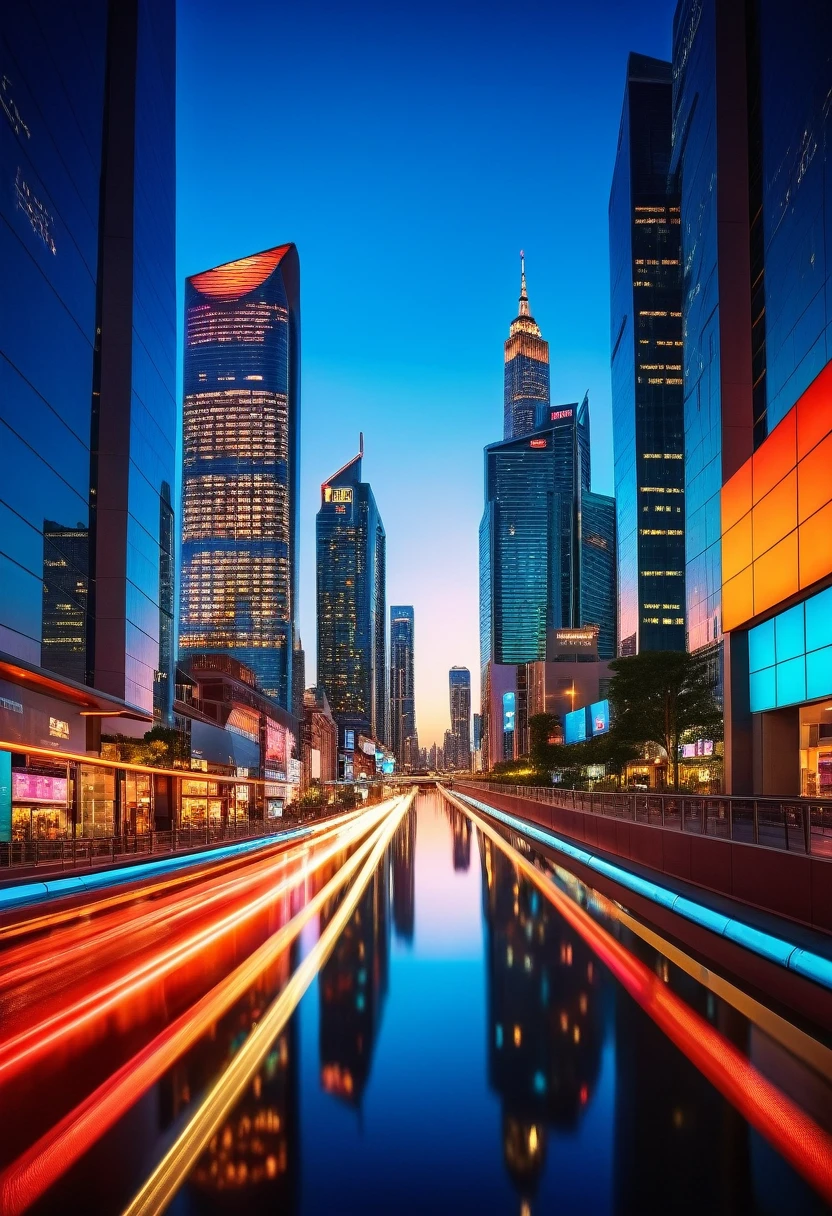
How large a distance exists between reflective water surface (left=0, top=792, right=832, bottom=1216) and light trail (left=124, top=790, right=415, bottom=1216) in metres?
0.09

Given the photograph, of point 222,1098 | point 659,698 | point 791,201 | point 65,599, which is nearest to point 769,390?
point 791,201

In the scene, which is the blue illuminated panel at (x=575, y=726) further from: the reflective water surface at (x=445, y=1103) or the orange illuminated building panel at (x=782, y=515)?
the reflective water surface at (x=445, y=1103)

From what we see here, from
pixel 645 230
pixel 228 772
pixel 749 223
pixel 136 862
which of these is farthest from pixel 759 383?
pixel 645 230

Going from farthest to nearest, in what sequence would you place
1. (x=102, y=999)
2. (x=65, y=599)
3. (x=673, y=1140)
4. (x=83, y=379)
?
(x=83, y=379)
(x=65, y=599)
(x=102, y=999)
(x=673, y=1140)

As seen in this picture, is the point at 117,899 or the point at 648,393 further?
the point at 648,393

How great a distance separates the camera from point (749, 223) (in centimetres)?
5441

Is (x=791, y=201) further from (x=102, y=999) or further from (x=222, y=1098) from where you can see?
(x=222, y=1098)

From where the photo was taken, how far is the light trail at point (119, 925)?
1340 cm

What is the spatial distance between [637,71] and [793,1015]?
191 m

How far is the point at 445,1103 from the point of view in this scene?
771 centimetres

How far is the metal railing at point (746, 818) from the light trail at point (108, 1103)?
24.5 ft

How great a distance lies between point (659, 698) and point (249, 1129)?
55.1m

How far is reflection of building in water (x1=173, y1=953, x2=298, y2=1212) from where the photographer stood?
19.1 ft

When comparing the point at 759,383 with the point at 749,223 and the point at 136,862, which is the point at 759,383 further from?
the point at 136,862
